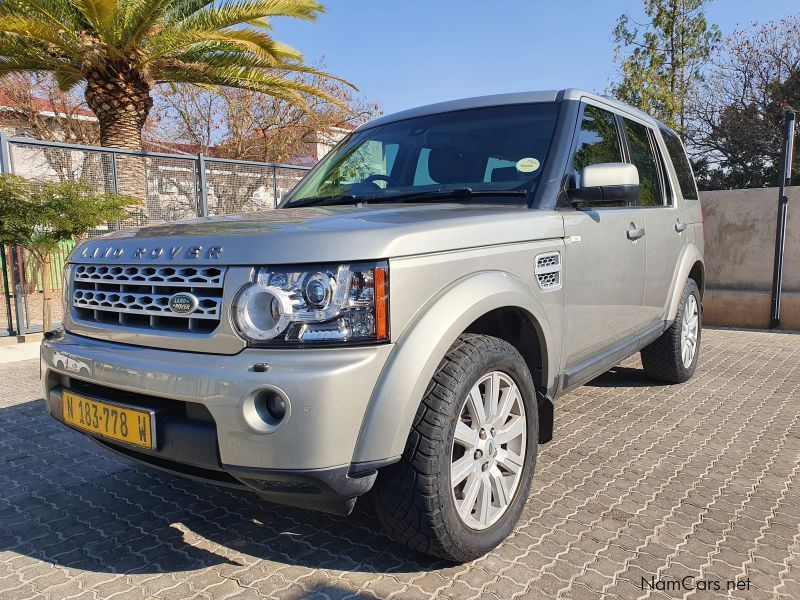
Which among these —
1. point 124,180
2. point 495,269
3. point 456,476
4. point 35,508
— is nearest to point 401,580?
point 456,476

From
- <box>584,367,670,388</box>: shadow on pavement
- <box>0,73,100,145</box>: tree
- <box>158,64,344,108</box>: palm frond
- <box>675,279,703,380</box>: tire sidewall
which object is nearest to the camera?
<box>675,279,703,380</box>: tire sidewall

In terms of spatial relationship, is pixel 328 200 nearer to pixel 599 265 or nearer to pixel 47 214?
pixel 599 265

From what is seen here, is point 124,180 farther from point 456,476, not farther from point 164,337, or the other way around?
point 456,476

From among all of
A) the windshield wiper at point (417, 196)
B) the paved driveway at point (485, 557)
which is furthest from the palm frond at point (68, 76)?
the windshield wiper at point (417, 196)

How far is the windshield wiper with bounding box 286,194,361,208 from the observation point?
10.2 feet

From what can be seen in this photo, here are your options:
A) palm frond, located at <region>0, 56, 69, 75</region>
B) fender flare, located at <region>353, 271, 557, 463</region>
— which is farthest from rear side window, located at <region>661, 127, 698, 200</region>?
palm frond, located at <region>0, 56, 69, 75</region>

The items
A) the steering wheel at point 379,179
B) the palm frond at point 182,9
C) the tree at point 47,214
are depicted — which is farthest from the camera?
the palm frond at point 182,9

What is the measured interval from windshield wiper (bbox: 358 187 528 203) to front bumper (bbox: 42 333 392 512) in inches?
49.6

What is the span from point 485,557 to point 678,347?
292 centimetres

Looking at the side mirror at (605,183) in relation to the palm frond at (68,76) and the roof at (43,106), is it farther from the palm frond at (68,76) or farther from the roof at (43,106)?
the roof at (43,106)

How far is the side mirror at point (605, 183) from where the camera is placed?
2.74 m

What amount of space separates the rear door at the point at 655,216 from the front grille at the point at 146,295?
2.77 metres

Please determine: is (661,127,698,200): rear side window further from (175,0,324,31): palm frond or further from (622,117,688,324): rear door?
(175,0,324,31): palm frond

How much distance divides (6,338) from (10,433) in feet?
11.6
